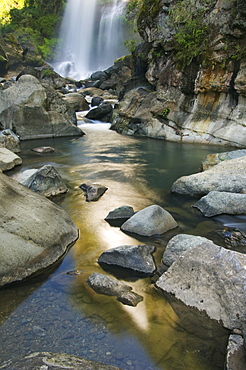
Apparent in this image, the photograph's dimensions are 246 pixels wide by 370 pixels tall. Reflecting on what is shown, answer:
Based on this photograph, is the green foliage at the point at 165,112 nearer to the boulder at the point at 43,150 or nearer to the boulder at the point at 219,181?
the boulder at the point at 43,150

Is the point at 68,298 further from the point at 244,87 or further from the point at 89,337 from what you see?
the point at 244,87

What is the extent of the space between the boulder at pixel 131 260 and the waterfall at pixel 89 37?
35324 mm

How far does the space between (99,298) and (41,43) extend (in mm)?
45779

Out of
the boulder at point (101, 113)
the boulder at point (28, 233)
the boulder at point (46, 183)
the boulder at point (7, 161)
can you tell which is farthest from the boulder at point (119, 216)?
the boulder at point (101, 113)

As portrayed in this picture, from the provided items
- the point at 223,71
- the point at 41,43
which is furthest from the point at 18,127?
the point at 41,43

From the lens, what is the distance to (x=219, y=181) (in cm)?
630

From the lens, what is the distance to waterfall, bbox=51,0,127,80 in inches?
1524

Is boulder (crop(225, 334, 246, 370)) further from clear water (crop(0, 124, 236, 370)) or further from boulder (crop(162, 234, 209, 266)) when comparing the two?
boulder (crop(162, 234, 209, 266))

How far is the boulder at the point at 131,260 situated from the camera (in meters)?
3.67

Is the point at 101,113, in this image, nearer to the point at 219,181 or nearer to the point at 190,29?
the point at 190,29

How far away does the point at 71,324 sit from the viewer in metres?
2.75

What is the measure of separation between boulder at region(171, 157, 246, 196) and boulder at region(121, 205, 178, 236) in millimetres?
1781

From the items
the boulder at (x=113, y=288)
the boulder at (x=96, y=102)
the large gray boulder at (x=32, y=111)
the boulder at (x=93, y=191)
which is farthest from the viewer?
the boulder at (x=96, y=102)

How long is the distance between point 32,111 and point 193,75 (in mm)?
7685
